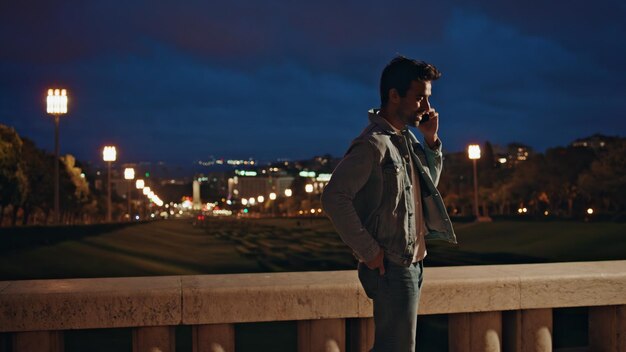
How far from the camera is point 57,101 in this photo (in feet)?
139

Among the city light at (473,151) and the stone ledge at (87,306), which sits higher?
the city light at (473,151)

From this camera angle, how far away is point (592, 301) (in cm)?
521

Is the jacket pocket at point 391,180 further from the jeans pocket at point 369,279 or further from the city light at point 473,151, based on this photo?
the city light at point 473,151

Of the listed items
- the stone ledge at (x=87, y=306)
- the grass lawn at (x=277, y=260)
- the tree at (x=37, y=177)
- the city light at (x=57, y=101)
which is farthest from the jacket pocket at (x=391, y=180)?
the tree at (x=37, y=177)

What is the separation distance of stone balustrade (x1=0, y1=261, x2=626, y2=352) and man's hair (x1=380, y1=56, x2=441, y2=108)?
4.53 feet

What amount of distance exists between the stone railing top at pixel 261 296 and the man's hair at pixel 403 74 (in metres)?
1.38

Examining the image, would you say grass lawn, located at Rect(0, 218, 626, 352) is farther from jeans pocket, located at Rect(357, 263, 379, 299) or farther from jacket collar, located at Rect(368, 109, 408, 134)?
jacket collar, located at Rect(368, 109, 408, 134)

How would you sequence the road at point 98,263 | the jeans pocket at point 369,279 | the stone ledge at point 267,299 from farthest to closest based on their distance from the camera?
the road at point 98,263 < the stone ledge at point 267,299 < the jeans pocket at point 369,279

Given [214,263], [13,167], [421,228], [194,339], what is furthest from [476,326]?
[13,167]

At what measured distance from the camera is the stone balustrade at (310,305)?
448 cm

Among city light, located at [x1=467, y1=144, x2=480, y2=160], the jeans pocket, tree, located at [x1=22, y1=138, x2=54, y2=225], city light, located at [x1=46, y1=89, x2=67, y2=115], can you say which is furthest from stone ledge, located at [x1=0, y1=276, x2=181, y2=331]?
tree, located at [x1=22, y1=138, x2=54, y2=225]

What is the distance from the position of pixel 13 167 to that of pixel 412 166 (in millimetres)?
56317

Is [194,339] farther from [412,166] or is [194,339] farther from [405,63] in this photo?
[405,63]

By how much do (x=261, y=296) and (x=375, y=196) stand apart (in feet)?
3.72
